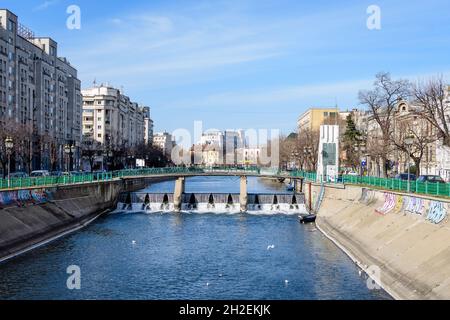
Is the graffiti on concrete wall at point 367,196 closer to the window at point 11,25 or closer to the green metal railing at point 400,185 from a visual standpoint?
the green metal railing at point 400,185

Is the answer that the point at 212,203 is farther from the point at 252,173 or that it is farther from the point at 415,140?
the point at 415,140

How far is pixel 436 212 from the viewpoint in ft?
130

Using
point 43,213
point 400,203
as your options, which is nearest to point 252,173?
point 43,213

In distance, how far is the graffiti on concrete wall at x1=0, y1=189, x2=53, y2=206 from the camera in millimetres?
50969

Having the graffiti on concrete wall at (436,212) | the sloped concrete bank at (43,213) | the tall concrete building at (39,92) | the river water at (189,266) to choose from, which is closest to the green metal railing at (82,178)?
the sloped concrete bank at (43,213)

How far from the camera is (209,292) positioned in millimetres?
35594

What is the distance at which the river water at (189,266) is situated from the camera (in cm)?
3538

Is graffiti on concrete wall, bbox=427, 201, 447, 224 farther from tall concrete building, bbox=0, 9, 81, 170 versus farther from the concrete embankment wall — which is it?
tall concrete building, bbox=0, 9, 81, 170

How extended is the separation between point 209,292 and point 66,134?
118049 mm

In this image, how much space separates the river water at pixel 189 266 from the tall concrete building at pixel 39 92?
151 ft

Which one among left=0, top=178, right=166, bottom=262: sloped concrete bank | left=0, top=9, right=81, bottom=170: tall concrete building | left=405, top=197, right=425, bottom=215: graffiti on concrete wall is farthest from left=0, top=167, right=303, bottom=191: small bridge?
left=405, top=197, right=425, bottom=215: graffiti on concrete wall

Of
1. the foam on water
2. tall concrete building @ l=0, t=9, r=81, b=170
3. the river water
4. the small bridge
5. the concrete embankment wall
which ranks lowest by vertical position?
the river water
